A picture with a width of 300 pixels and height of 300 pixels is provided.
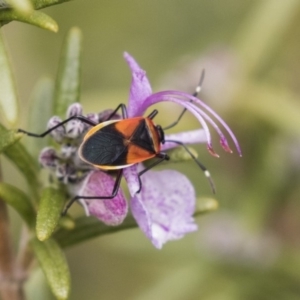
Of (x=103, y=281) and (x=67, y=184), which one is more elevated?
(x=67, y=184)

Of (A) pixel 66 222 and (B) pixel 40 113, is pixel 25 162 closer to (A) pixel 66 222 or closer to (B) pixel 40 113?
(A) pixel 66 222

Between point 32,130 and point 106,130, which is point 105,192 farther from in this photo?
point 32,130

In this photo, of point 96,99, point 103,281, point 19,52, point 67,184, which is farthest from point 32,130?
point 19,52

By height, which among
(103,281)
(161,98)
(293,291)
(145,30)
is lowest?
(103,281)

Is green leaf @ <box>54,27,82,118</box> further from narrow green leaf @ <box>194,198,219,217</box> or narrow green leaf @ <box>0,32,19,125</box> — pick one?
narrow green leaf @ <box>194,198,219,217</box>

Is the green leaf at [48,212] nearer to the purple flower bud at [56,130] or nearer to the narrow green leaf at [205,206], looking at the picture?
the purple flower bud at [56,130]

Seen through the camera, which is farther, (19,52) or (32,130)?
(19,52)

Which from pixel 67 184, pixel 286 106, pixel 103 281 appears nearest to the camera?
pixel 67 184

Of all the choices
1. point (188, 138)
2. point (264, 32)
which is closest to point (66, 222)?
point (188, 138)

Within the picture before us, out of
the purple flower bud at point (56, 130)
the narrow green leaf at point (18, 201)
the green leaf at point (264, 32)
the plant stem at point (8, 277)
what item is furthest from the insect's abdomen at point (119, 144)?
the green leaf at point (264, 32)

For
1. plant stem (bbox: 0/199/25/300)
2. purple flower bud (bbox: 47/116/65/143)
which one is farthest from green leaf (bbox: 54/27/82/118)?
plant stem (bbox: 0/199/25/300)
